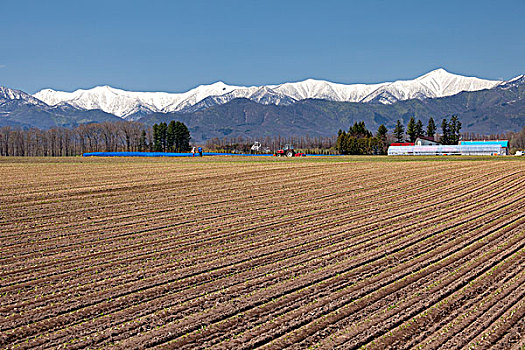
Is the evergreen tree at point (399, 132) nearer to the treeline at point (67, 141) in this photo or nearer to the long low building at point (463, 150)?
the long low building at point (463, 150)

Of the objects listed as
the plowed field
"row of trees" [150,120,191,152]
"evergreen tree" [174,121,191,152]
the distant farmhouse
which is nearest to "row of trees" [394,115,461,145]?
the distant farmhouse

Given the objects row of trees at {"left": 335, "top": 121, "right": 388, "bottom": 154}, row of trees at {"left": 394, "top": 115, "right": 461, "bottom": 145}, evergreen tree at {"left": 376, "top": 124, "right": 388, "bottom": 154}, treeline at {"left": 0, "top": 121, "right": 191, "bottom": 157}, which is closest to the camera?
row of trees at {"left": 335, "top": 121, "right": 388, "bottom": 154}

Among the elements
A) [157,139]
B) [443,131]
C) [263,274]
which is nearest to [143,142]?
[157,139]

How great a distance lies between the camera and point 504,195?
25672mm

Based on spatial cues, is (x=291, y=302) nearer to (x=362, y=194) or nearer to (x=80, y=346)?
(x=80, y=346)

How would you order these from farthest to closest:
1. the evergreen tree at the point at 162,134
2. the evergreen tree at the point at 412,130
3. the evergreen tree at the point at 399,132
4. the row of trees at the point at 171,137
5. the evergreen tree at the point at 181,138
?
the evergreen tree at the point at 412,130 → the evergreen tree at the point at 162,134 → the evergreen tree at the point at 181,138 → the row of trees at the point at 171,137 → the evergreen tree at the point at 399,132

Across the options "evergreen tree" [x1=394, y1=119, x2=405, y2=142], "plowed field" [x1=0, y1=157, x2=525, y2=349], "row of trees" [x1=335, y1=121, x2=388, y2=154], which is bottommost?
"plowed field" [x1=0, y1=157, x2=525, y2=349]

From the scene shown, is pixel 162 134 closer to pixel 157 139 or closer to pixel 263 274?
pixel 157 139

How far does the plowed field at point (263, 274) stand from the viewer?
8.80 metres

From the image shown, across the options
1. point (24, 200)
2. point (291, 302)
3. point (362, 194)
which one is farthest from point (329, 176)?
point (291, 302)

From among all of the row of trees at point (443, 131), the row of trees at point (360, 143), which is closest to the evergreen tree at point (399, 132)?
the row of trees at point (443, 131)

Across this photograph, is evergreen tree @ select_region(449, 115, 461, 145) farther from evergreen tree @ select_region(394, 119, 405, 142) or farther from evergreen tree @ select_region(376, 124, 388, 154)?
evergreen tree @ select_region(376, 124, 388, 154)

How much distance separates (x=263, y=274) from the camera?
11984mm

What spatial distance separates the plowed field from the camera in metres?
8.80
